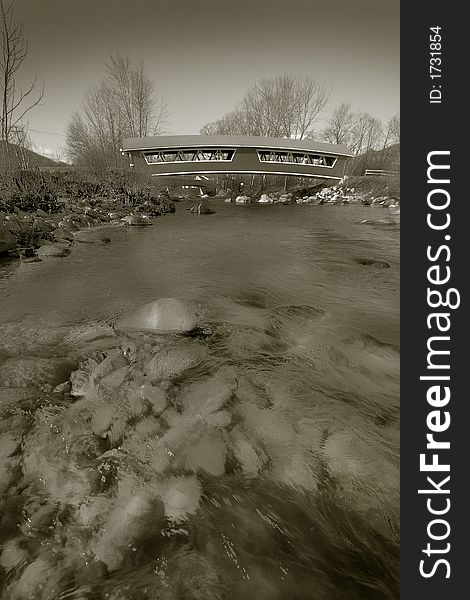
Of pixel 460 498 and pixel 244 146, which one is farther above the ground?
pixel 244 146

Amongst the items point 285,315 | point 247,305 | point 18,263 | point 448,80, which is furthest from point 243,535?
point 18,263

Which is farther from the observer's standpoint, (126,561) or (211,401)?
(211,401)

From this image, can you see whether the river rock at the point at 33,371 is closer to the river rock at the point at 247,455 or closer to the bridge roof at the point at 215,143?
the river rock at the point at 247,455

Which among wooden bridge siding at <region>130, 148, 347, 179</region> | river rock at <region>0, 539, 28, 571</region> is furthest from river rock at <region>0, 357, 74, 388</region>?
wooden bridge siding at <region>130, 148, 347, 179</region>

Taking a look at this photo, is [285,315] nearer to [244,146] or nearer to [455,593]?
[455,593]

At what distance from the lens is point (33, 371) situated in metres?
2.10

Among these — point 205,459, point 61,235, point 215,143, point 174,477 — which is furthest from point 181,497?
point 215,143

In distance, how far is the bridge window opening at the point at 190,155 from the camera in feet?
70.0

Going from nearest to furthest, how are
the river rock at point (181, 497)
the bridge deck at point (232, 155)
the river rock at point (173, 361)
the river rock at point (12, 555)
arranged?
the river rock at point (12, 555) → the river rock at point (181, 497) → the river rock at point (173, 361) → the bridge deck at point (232, 155)

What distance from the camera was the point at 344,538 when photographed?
1.16m

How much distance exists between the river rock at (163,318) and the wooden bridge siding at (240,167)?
21015 mm

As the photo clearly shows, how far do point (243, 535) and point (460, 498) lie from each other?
Answer: 797 mm

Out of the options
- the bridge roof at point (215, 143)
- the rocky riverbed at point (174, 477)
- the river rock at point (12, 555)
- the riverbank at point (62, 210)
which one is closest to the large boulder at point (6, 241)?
the riverbank at point (62, 210)

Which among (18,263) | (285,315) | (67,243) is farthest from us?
(67,243)
